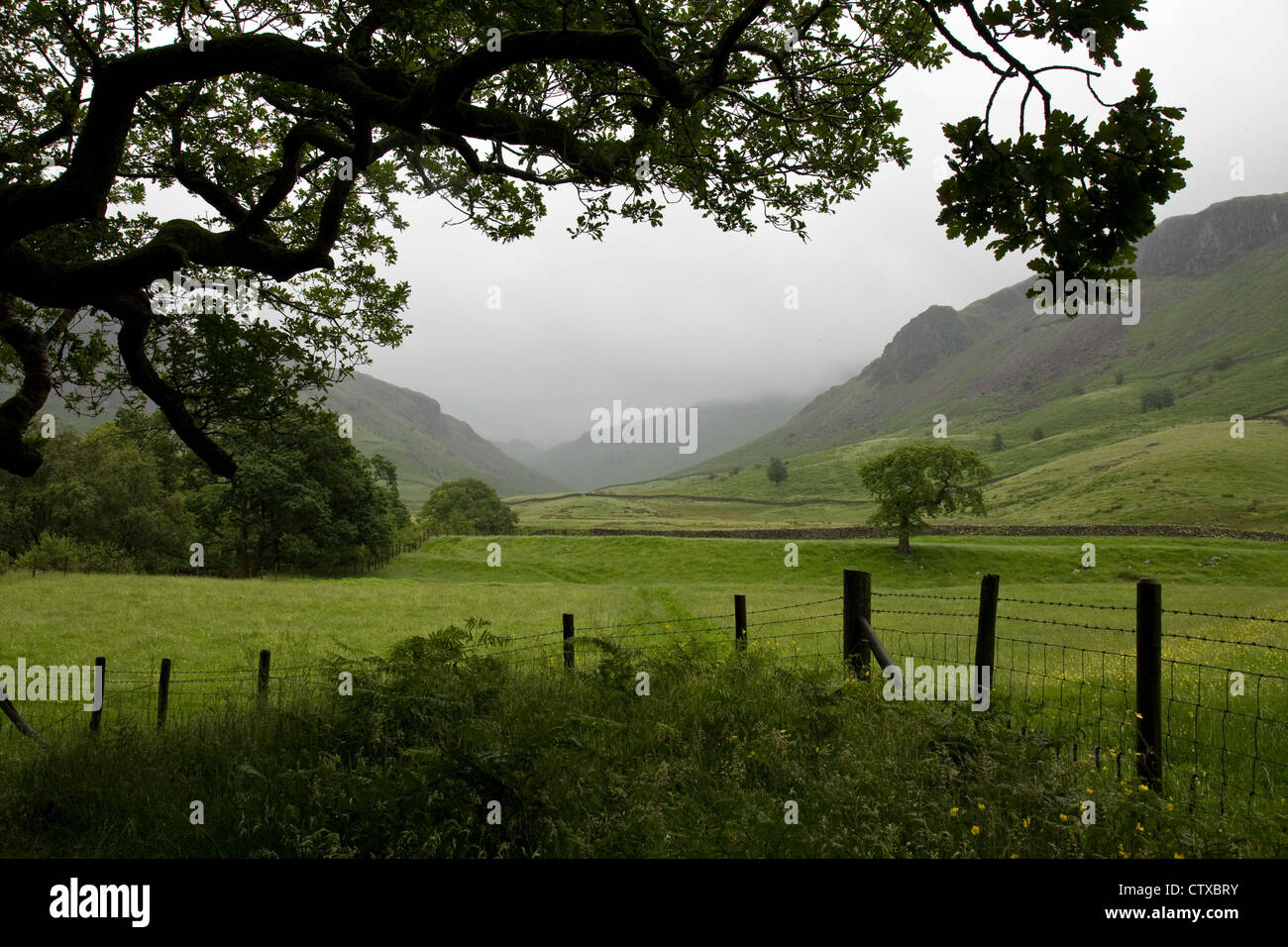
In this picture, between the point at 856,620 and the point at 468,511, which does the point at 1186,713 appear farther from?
the point at 468,511

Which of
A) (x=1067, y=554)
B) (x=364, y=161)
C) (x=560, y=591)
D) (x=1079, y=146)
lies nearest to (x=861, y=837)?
(x=1079, y=146)

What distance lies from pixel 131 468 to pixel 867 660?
217 feet

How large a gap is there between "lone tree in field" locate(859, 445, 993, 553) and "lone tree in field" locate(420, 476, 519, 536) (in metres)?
56.0

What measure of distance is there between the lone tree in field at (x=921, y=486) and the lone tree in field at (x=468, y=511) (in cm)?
5602

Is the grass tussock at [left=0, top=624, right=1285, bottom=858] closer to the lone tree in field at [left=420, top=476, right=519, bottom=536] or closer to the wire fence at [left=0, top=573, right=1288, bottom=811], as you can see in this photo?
the wire fence at [left=0, top=573, right=1288, bottom=811]

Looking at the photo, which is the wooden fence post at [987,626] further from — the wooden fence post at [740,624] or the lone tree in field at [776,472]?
the lone tree in field at [776,472]

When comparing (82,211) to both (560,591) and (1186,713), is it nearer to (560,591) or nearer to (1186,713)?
(1186,713)

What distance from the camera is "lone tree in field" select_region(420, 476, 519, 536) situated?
93.7 m

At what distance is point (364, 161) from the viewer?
24.1 ft

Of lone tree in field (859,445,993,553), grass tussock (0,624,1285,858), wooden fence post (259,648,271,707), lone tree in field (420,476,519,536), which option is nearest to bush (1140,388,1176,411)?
lone tree in field (859,445,993,553)

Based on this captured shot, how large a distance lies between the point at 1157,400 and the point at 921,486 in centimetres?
18364

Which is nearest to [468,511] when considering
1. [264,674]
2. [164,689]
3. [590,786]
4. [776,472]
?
[164,689]

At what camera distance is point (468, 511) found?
98875 millimetres

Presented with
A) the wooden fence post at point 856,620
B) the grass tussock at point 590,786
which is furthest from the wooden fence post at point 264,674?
the wooden fence post at point 856,620
